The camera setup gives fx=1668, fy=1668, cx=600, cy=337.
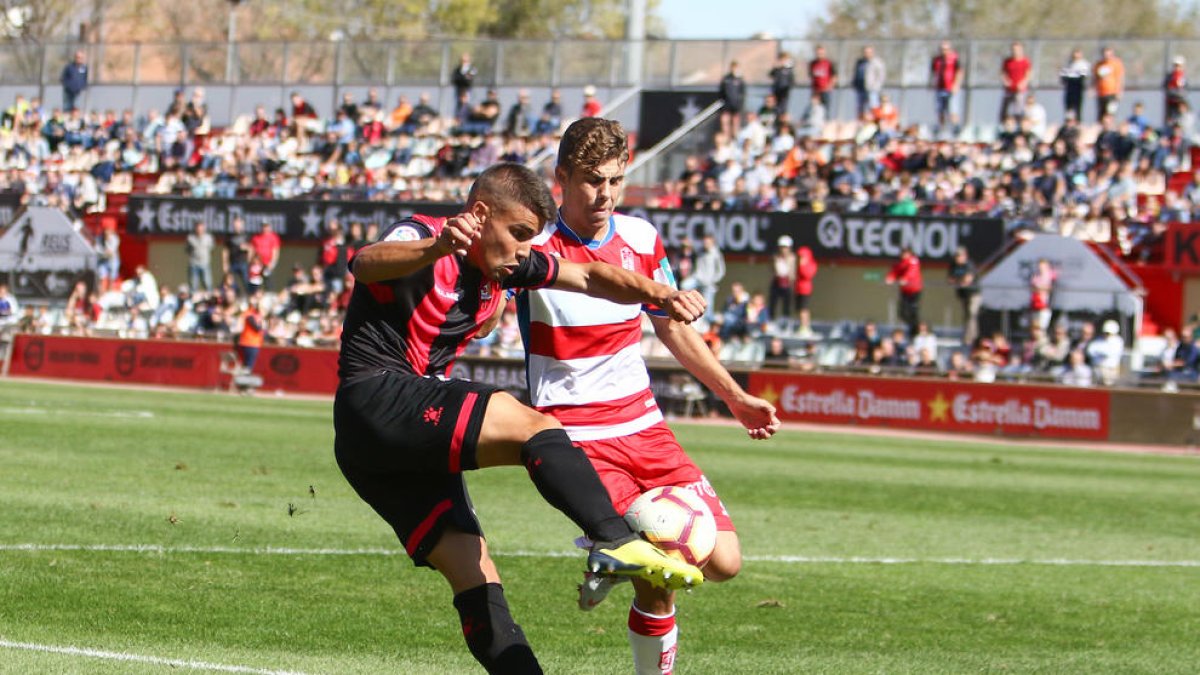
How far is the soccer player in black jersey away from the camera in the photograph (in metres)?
5.53

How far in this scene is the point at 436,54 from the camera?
45.2 m

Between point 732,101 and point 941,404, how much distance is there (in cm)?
1159

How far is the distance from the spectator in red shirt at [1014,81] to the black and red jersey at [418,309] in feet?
99.6

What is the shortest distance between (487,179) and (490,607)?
4.90ft

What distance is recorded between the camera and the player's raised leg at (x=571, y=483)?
5.37 meters

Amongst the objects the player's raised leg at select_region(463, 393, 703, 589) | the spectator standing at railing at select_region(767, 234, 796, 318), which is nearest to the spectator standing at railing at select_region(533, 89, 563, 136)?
the spectator standing at railing at select_region(767, 234, 796, 318)

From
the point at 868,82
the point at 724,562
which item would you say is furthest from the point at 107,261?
the point at 724,562

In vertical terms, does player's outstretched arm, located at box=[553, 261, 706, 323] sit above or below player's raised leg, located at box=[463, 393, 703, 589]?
above

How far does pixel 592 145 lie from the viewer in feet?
21.3

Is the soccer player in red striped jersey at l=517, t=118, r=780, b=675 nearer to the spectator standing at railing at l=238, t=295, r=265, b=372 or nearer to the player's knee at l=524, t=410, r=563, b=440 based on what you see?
the player's knee at l=524, t=410, r=563, b=440

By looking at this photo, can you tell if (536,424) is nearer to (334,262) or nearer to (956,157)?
(956,157)

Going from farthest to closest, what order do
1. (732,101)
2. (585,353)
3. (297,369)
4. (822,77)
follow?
1. (732,101)
2. (822,77)
3. (297,369)
4. (585,353)

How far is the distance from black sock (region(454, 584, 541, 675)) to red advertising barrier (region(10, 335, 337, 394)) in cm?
2596

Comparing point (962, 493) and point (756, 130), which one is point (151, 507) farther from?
point (756, 130)
